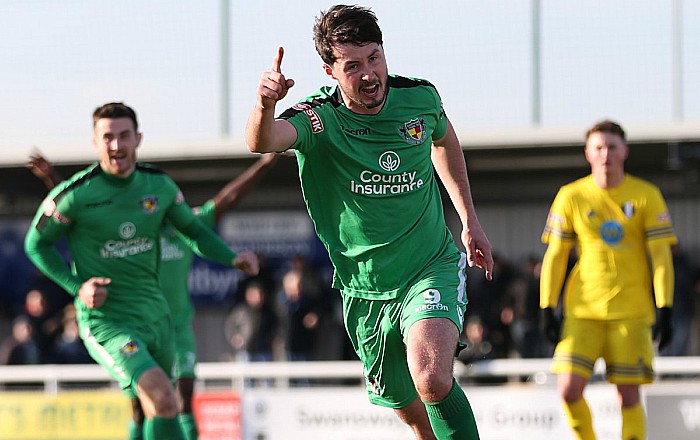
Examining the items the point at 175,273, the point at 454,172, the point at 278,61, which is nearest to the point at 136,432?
the point at 175,273

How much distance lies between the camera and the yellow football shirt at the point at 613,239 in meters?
9.59

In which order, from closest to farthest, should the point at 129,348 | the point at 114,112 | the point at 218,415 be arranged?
1. the point at 129,348
2. the point at 114,112
3. the point at 218,415

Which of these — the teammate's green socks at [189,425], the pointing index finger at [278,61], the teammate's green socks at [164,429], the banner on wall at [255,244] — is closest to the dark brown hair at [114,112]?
the teammate's green socks at [164,429]

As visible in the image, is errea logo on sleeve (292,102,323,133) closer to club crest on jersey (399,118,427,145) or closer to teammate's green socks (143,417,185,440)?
club crest on jersey (399,118,427,145)

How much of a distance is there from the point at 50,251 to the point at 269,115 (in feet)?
13.0

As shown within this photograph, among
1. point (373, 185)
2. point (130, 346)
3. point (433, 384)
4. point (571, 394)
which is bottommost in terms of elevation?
point (571, 394)

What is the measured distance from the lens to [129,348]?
874 cm

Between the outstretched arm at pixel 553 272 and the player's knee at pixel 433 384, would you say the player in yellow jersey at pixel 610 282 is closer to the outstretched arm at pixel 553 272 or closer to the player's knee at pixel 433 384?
the outstretched arm at pixel 553 272

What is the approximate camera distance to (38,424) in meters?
13.3

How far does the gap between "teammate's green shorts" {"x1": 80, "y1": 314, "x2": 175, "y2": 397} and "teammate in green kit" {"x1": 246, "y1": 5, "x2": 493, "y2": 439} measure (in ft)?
7.94

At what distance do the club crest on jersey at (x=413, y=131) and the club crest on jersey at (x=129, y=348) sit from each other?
3078mm

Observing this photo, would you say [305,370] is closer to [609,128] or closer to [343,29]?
[609,128]

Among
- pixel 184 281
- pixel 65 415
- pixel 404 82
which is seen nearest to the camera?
pixel 404 82

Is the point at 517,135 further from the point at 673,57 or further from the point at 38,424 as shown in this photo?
the point at 38,424
